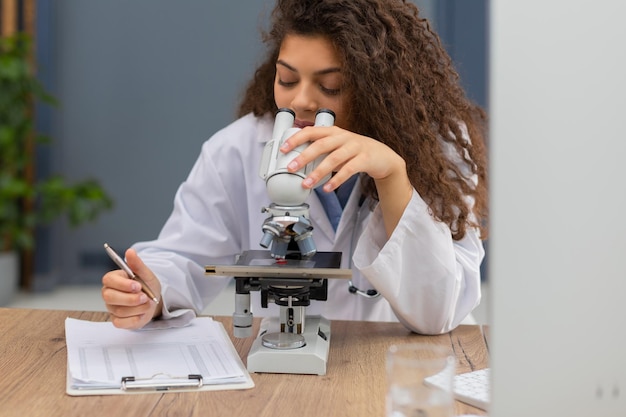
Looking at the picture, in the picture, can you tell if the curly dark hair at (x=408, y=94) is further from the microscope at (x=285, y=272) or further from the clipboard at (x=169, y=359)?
the clipboard at (x=169, y=359)

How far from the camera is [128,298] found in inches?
55.1

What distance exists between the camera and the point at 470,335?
1577 mm

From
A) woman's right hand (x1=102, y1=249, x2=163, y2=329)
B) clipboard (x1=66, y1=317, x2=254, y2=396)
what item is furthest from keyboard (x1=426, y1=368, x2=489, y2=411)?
woman's right hand (x1=102, y1=249, x2=163, y2=329)

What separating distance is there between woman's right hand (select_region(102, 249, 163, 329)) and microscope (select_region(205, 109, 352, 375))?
0.19 meters

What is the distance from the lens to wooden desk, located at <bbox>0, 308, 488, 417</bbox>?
3.66 feet

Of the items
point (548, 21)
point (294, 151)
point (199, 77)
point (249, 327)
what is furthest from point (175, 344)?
point (199, 77)

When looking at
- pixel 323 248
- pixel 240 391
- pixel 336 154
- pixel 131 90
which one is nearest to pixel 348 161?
pixel 336 154

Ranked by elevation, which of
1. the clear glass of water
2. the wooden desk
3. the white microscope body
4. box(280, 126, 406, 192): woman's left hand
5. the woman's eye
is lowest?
the wooden desk

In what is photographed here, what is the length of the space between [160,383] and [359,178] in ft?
2.52

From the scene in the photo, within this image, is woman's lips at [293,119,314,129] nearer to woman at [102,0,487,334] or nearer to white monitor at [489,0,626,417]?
woman at [102,0,487,334]

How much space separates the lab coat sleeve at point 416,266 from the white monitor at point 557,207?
658 mm

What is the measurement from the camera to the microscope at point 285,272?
1243 mm

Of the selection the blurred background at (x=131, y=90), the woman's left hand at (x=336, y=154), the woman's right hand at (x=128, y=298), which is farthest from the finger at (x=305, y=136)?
the blurred background at (x=131, y=90)

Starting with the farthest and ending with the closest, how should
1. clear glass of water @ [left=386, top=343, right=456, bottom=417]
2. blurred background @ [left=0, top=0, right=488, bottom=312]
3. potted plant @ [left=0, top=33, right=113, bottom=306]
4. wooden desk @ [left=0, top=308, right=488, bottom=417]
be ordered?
1. blurred background @ [left=0, top=0, right=488, bottom=312]
2. potted plant @ [left=0, top=33, right=113, bottom=306]
3. wooden desk @ [left=0, top=308, right=488, bottom=417]
4. clear glass of water @ [left=386, top=343, right=456, bottom=417]
